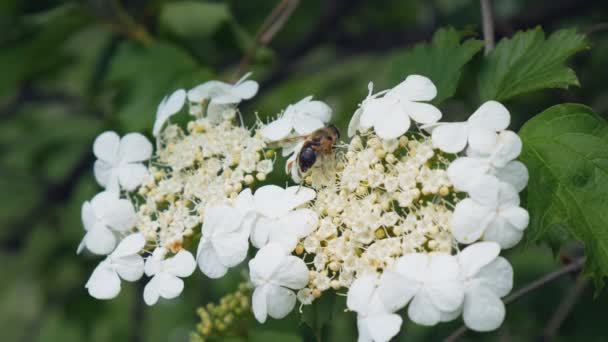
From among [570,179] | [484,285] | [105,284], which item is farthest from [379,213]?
[105,284]

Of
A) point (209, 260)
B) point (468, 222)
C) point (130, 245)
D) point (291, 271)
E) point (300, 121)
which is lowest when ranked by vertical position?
point (130, 245)

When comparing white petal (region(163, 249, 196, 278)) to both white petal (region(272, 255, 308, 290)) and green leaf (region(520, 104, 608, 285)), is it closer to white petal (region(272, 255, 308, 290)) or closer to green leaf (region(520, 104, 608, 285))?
white petal (region(272, 255, 308, 290))

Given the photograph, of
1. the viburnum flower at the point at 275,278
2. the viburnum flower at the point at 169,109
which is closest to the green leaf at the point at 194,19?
the viburnum flower at the point at 169,109

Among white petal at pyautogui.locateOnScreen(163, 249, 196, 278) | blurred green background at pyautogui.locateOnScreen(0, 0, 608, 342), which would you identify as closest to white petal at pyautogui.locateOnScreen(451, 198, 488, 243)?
white petal at pyautogui.locateOnScreen(163, 249, 196, 278)

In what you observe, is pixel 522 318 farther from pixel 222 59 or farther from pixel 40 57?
pixel 40 57

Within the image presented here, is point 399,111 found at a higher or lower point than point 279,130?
higher

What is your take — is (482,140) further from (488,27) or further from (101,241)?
(101,241)

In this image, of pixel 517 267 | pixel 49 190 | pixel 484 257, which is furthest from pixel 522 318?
pixel 49 190
